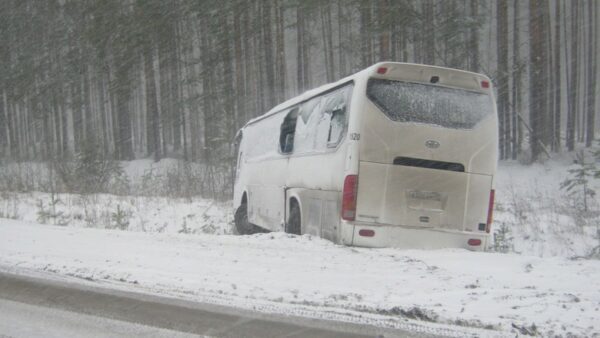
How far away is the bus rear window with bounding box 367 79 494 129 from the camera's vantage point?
727 cm

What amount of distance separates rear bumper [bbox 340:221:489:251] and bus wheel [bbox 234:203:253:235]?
5.33 metres

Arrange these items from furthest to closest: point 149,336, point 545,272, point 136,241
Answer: point 136,241, point 545,272, point 149,336

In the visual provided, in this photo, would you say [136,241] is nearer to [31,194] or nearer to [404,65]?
[404,65]

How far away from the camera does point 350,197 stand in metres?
7.05

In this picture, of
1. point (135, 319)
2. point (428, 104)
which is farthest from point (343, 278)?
point (428, 104)

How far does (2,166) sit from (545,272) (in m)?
23.0

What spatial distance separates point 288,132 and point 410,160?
11.1 feet

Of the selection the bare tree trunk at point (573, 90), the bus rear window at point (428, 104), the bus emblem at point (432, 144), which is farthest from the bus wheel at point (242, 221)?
the bare tree trunk at point (573, 90)

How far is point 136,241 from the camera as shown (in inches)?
309

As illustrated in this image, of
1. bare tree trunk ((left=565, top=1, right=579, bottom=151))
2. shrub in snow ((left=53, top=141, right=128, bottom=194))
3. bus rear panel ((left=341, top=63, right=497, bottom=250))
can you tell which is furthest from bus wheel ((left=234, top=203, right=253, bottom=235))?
bare tree trunk ((left=565, top=1, right=579, bottom=151))

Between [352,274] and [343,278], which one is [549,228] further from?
[343,278]

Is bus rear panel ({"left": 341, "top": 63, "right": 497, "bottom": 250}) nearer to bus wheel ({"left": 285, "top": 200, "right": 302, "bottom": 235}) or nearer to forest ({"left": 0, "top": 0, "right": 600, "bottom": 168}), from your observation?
bus wheel ({"left": 285, "top": 200, "right": 302, "bottom": 235})

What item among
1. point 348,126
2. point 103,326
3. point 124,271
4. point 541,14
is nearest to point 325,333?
point 103,326

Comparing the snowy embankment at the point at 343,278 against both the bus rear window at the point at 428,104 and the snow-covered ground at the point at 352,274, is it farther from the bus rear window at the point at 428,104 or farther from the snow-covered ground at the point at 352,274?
the bus rear window at the point at 428,104
